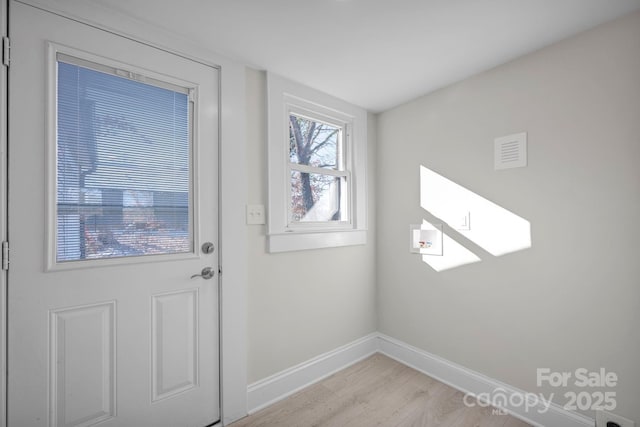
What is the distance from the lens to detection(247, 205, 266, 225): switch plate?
1.85 meters

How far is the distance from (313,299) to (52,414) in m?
1.51

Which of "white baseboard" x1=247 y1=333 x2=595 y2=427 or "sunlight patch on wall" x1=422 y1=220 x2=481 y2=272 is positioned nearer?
"white baseboard" x1=247 y1=333 x2=595 y2=427

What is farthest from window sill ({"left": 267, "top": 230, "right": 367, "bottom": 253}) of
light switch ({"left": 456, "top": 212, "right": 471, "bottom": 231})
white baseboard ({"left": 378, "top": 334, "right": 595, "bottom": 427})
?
white baseboard ({"left": 378, "top": 334, "right": 595, "bottom": 427})

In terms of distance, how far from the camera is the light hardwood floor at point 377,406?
1.71 meters

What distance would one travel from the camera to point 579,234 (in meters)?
1.53

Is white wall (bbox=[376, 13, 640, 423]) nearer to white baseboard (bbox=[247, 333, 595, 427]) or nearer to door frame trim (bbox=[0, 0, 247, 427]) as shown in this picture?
white baseboard (bbox=[247, 333, 595, 427])

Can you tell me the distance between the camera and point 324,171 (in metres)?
2.32

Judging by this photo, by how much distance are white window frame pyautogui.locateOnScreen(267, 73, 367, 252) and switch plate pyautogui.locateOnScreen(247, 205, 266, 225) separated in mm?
55

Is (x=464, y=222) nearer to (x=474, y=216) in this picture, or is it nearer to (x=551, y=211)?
(x=474, y=216)

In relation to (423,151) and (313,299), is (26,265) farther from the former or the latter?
(423,151)

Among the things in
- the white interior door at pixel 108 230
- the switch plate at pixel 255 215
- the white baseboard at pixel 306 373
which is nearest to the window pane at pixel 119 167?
the white interior door at pixel 108 230

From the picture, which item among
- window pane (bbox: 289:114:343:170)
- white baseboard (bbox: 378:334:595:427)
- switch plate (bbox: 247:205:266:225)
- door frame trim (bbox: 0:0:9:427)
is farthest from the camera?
window pane (bbox: 289:114:343:170)

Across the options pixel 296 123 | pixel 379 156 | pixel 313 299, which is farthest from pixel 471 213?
pixel 296 123

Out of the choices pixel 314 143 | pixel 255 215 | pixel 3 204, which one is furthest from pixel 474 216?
pixel 3 204
